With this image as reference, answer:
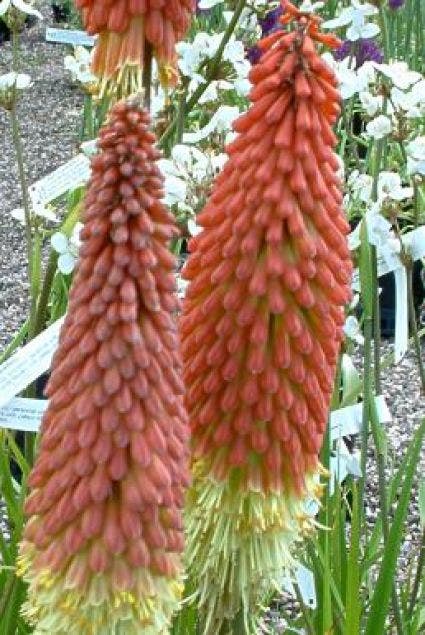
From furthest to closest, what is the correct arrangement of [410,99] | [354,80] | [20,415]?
[354,80], [410,99], [20,415]

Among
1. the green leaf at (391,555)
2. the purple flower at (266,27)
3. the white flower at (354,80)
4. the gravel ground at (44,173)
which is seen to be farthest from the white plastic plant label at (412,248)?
the purple flower at (266,27)

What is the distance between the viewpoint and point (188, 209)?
7.30ft

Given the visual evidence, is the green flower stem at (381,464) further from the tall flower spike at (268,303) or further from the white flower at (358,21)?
the white flower at (358,21)

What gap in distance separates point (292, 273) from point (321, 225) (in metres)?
0.08

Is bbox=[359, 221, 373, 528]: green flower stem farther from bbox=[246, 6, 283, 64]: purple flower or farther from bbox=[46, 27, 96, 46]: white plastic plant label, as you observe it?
bbox=[246, 6, 283, 64]: purple flower

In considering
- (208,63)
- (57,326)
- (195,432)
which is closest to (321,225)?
(195,432)

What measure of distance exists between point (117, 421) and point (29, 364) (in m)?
0.70

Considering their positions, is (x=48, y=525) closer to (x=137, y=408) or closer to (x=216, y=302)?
(x=137, y=408)

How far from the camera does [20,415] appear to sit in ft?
6.53

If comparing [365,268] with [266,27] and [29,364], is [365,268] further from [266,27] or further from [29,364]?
[266,27]

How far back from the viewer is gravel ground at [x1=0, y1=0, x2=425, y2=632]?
4906 mm

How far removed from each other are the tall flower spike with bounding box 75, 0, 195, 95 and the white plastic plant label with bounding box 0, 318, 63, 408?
0.43 meters

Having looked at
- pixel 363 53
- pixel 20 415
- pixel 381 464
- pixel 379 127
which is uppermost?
pixel 363 53

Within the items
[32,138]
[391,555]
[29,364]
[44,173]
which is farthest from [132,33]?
[32,138]
